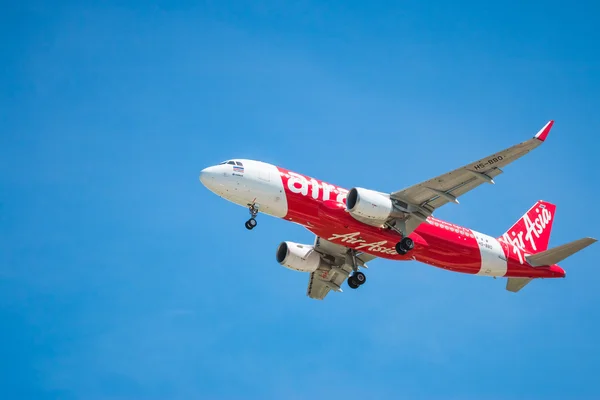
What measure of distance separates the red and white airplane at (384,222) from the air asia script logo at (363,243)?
0.18 feet

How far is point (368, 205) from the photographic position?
43.2m

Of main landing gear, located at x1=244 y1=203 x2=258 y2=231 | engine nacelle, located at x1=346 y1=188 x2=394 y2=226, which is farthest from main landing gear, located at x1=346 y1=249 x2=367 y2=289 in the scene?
main landing gear, located at x1=244 y1=203 x2=258 y2=231

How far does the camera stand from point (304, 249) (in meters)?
50.8

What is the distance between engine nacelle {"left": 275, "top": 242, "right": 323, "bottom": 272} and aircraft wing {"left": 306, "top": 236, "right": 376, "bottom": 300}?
0.55 metres

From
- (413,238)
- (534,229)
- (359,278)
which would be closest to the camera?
(413,238)

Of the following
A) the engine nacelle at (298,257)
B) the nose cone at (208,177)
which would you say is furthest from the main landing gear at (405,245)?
the nose cone at (208,177)

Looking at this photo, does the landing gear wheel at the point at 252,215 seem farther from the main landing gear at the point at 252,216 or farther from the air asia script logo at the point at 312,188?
the air asia script logo at the point at 312,188

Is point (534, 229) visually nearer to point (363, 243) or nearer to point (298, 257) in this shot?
point (363, 243)

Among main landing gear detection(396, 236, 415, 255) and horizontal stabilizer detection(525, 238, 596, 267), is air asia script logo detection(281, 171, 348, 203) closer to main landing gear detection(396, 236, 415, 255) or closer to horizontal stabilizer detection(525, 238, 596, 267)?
main landing gear detection(396, 236, 415, 255)

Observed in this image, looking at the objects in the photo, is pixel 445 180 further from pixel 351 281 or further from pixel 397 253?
pixel 351 281

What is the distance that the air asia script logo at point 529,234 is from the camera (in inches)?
1996

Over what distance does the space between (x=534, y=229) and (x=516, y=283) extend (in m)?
4.19

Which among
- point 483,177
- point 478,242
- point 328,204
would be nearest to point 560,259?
point 478,242

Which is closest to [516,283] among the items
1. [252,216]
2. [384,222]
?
[384,222]
